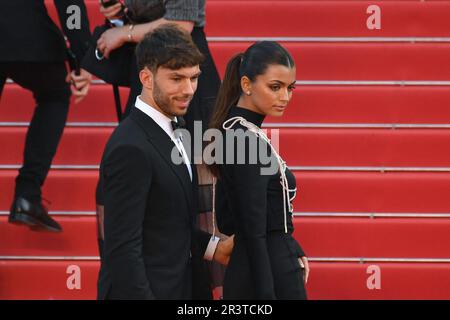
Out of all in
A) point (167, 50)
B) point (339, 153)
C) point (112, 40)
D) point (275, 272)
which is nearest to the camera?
point (167, 50)

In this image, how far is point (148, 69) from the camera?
347cm

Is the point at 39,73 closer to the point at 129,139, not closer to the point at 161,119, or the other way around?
the point at 161,119

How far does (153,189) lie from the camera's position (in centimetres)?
332

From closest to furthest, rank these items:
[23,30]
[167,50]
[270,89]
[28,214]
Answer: [167,50] → [270,89] → [23,30] → [28,214]

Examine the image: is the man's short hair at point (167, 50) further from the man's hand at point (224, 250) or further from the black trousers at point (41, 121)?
the black trousers at point (41, 121)

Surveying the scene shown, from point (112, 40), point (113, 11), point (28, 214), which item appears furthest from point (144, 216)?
point (28, 214)

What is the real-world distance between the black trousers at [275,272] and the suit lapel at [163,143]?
300 millimetres

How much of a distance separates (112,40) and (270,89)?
3.49ft

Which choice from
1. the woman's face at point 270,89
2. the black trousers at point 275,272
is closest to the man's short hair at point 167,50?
the woman's face at point 270,89

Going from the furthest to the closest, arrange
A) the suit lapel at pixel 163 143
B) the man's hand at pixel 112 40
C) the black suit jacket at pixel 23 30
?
the black suit jacket at pixel 23 30, the man's hand at pixel 112 40, the suit lapel at pixel 163 143

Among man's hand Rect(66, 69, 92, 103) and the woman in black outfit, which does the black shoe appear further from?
the woman in black outfit

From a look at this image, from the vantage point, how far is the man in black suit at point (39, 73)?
503 centimetres
